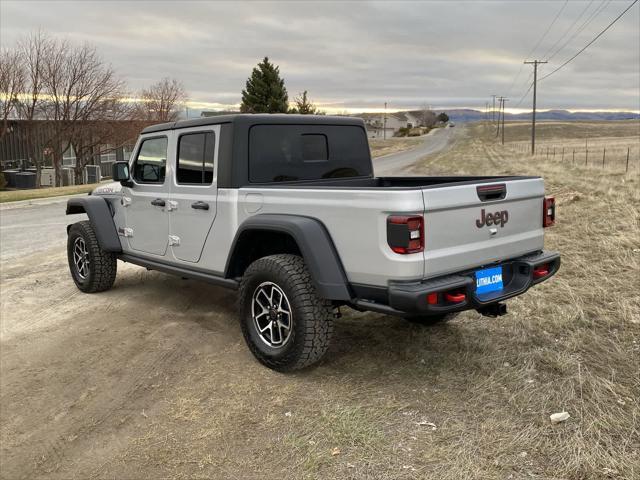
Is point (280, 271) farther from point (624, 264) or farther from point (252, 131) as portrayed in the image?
point (624, 264)

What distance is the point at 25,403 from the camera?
407 cm

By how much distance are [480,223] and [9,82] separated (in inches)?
1128

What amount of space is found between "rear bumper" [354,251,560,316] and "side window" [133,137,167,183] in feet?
8.67

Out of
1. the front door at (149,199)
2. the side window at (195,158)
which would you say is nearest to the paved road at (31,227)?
the front door at (149,199)

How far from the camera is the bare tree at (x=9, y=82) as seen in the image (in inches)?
1034

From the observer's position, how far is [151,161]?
5641 millimetres

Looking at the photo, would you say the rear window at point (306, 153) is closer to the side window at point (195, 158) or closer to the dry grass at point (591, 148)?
the side window at point (195, 158)

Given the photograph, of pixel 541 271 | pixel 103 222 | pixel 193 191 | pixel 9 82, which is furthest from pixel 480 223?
pixel 9 82

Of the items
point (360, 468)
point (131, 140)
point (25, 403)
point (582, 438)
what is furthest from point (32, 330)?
point (131, 140)

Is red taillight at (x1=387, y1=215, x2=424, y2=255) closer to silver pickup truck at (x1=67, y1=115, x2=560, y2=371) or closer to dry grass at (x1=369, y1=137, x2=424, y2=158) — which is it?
silver pickup truck at (x1=67, y1=115, x2=560, y2=371)

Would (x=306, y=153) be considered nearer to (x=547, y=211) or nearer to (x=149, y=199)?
(x=149, y=199)

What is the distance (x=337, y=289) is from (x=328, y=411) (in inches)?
30.7

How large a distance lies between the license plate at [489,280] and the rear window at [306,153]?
181 centimetres

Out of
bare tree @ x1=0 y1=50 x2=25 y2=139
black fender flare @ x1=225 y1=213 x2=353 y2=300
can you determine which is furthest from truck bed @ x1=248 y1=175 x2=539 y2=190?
bare tree @ x1=0 y1=50 x2=25 y2=139
